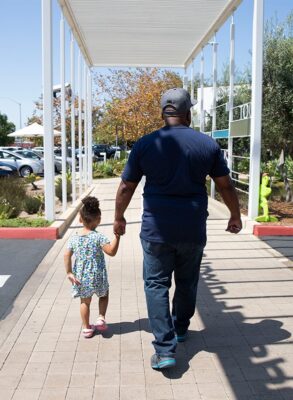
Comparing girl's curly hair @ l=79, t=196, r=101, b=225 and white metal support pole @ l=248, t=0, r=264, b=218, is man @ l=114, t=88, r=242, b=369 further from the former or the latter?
white metal support pole @ l=248, t=0, r=264, b=218

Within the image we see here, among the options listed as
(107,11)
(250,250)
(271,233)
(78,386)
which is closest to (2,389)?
(78,386)

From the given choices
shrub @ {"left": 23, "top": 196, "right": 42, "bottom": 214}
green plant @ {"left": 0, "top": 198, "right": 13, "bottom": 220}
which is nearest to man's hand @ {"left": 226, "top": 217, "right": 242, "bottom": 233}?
green plant @ {"left": 0, "top": 198, "right": 13, "bottom": 220}

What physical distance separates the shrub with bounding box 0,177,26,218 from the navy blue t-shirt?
711 centimetres

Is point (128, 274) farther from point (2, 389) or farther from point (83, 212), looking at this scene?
point (2, 389)

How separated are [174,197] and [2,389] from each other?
175 centimetres

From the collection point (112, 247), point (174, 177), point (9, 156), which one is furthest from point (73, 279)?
point (9, 156)

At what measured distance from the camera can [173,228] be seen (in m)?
3.64

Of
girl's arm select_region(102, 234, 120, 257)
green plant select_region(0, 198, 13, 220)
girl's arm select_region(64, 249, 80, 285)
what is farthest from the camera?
green plant select_region(0, 198, 13, 220)

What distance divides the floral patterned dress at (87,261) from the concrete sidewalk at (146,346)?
1.47ft

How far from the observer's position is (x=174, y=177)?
11.8ft

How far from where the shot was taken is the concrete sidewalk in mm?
3455

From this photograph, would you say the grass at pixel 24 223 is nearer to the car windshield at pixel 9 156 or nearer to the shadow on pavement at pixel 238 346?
the shadow on pavement at pixel 238 346

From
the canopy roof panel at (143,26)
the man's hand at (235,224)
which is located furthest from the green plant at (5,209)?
the man's hand at (235,224)

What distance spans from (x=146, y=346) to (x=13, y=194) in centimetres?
851
